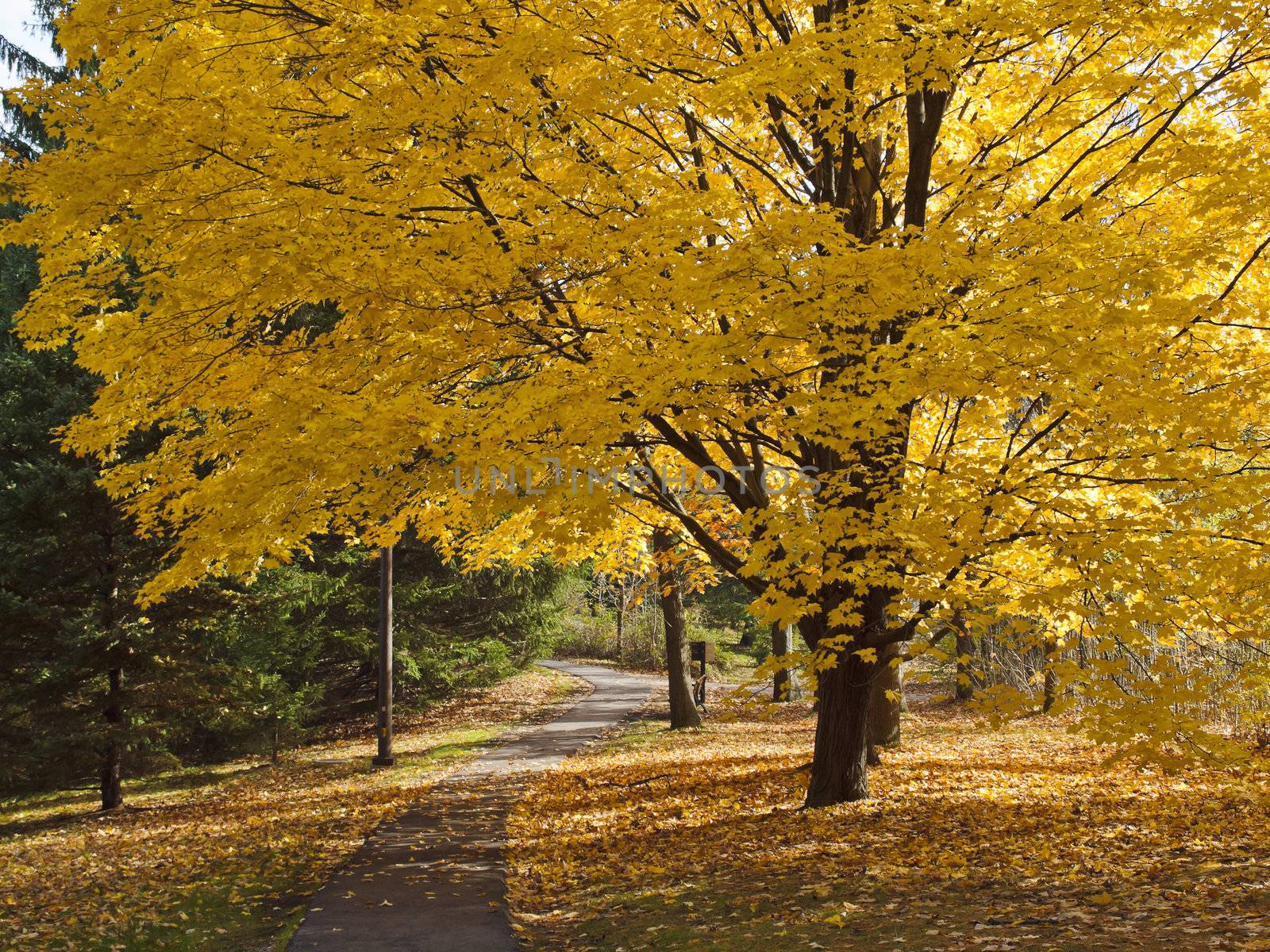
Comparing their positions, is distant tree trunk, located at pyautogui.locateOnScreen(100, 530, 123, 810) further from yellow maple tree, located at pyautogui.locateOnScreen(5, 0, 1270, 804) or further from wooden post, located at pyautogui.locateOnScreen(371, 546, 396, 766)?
yellow maple tree, located at pyautogui.locateOnScreen(5, 0, 1270, 804)

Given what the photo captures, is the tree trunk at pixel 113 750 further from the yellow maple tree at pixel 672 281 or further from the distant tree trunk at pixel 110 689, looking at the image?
the yellow maple tree at pixel 672 281

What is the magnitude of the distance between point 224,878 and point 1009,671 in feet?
51.7

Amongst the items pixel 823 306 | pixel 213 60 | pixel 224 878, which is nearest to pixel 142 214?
pixel 213 60

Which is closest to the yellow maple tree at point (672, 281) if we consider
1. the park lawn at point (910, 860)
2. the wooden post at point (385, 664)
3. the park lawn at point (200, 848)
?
the park lawn at point (910, 860)

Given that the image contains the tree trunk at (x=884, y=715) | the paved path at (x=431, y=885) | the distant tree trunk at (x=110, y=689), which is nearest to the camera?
the paved path at (x=431, y=885)

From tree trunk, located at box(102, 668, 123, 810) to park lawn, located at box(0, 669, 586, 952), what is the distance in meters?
0.26

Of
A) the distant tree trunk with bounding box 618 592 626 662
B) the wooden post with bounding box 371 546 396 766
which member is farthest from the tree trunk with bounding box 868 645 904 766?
the distant tree trunk with bounding box 618 592 626 662

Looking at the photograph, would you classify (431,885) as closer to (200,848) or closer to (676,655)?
(200,848)

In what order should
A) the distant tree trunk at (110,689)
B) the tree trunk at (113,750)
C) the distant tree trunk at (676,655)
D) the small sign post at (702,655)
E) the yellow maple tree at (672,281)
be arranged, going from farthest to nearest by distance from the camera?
the small sign post at (702,655) < the distant tree trunk at (676,655) < the tree trunk at (113,750) < the distant tree trunk at (110,689) < the yellow maple tree at (672,281)

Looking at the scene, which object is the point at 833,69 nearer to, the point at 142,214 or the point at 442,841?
the point at 142,214

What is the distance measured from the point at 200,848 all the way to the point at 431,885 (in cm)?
361

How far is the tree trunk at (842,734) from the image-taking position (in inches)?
331

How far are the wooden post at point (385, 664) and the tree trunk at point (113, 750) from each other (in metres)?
3.58

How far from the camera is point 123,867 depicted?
8891 millimetres
